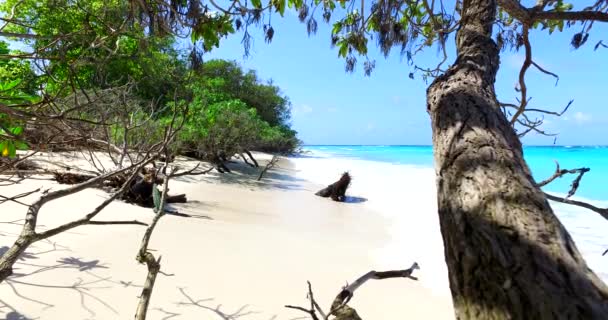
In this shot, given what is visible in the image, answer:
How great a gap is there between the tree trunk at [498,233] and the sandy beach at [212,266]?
5.99ft

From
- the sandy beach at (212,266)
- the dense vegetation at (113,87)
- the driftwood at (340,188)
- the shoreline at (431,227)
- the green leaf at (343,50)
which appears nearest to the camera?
the dense vegetation at (113,87)

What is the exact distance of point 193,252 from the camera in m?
3.41

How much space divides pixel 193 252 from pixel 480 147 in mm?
3021

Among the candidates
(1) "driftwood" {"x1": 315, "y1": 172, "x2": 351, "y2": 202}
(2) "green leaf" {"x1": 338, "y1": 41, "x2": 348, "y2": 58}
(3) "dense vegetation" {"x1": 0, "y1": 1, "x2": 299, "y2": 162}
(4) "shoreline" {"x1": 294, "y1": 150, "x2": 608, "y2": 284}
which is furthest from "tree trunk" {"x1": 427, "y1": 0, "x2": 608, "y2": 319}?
(1) "driftwood" {"x1": 315, "y1": 172, "x2": 351, "y2": 202}

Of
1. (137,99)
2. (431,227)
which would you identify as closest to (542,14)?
(431,227)

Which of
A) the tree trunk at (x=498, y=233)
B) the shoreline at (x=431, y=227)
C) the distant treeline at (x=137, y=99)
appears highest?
the distant treeline at (x=137, y=99)

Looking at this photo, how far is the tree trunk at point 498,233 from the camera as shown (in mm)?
593

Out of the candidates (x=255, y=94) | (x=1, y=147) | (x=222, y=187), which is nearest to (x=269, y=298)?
(x=1, y=147)

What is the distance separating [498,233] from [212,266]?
2.79 meters

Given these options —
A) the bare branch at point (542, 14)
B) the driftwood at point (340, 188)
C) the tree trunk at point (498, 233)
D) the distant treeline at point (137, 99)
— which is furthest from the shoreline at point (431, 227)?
the distant treeline at point (137, 99)

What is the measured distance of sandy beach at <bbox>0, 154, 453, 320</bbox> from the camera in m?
2.26

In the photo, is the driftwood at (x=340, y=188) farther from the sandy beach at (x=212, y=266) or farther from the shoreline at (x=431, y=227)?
the sandy beach at (x=212, y=266)

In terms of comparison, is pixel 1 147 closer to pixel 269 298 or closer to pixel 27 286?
pixel 27 286

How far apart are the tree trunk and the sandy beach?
1824mm
